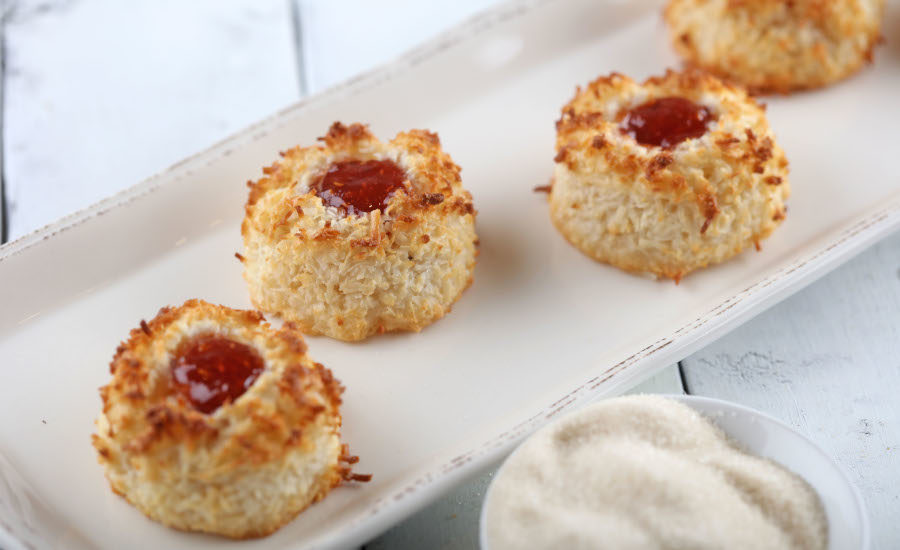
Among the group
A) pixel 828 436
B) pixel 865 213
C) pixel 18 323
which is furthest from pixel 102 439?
pixel 865 213

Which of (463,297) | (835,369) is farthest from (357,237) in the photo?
(835,369)

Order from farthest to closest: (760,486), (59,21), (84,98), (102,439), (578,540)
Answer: (59,21), (84,98), (102,439), (760,486), (578,540)

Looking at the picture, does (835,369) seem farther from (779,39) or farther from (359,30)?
(359,30)

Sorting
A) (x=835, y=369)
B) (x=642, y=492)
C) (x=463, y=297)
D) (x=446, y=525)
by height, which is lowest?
(x=835, y=369)

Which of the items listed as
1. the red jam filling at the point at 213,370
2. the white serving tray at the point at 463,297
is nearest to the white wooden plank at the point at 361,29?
the white serving tray at the point at 463,297

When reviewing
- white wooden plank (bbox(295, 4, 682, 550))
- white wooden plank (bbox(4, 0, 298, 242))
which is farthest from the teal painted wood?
white wooden plank (bbox(295, 4, 682, 550))

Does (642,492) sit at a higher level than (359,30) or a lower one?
lower

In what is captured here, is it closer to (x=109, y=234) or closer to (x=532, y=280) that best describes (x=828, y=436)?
(x=532, y=280)

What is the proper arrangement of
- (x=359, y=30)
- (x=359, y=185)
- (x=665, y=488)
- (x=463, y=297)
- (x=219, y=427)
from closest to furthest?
(x=665, y=488), (x=219, y=427), (x=359, y=185), (x=463, y=297), (x=359, y=30)
